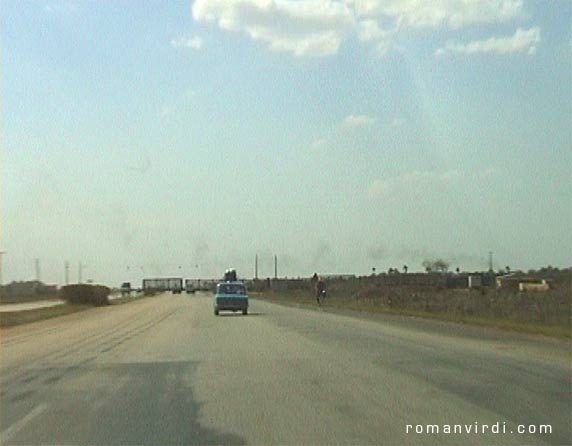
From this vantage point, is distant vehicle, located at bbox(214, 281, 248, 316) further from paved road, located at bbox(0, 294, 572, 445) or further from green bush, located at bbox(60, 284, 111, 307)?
green bush, located at bbox(60, 284, 111, 307)

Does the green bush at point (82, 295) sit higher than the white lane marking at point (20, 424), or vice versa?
the green bush at point (82, 295)

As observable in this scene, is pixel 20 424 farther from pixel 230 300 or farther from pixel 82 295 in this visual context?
pixel 82 295

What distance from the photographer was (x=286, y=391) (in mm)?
17453

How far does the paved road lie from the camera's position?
1305 centimetres

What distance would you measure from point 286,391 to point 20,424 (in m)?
4.78

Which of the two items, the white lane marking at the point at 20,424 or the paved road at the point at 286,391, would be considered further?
the white lane marking at the point at 20,424

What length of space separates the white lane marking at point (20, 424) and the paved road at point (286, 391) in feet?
0.09

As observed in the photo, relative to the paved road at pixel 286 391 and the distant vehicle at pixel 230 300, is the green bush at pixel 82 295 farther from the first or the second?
the paved road at pixel 286 391

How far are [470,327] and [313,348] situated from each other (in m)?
12.3

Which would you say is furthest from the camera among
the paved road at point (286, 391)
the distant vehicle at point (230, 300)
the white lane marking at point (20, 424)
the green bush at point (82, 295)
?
the green bush at point (82, 295)

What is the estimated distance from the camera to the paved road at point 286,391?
13.1 meters

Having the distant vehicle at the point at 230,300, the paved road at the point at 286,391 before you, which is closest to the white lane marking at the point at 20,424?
the paved road at the point at 286,391

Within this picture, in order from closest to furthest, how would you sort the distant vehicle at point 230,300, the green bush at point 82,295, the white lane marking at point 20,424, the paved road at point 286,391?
1. the paved road at point 286,391
2. the white lane marking at point 20,424
3. the distant vehicle at point 230,300
4. the green bush at point 82,295

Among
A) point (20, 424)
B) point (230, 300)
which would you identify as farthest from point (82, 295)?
point (20, 424)
